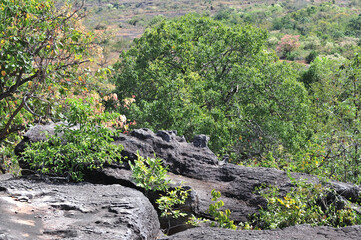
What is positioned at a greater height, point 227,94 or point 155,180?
point 155,180

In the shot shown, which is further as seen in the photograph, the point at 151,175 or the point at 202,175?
the point at 202,175

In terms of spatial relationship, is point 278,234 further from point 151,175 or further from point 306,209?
point 151,175

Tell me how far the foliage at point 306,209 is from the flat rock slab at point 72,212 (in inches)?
61.3

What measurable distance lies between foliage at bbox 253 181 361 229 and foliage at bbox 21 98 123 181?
88.1 inches

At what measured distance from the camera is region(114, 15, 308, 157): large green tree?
1263 cm

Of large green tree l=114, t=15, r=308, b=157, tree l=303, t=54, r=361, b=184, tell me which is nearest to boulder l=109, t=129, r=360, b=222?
tree l=303, t=54, r=361, b=184

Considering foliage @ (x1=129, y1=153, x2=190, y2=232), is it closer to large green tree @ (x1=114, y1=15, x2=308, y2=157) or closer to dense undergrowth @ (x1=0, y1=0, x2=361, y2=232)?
dense undergrowth @ (x1=0, y1=0, x2=361, y2=232)

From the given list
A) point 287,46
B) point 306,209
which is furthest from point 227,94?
point 287,46

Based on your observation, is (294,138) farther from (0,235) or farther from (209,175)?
(0,235)

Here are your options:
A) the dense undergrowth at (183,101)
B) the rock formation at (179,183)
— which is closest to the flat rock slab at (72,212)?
the rock formation at (179,183)

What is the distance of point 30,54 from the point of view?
6629 mm

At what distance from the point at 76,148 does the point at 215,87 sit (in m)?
9.14

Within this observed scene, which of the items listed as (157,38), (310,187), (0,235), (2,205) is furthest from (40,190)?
(157,38)

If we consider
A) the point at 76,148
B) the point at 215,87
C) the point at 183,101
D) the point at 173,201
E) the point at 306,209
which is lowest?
the point at 306,209
